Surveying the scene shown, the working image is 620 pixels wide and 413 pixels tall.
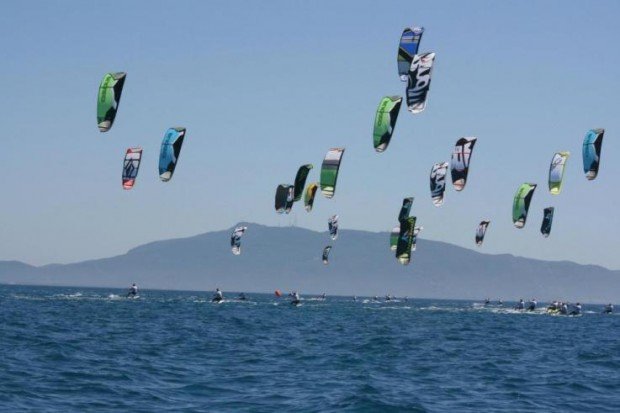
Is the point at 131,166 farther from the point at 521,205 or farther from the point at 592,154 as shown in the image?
the point at 521,205

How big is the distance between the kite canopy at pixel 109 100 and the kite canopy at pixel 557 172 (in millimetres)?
25744

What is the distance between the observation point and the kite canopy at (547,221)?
201 ft

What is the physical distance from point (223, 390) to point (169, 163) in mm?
23378

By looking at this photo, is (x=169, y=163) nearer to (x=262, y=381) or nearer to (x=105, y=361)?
(x=105, y=361)

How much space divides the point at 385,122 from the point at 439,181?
680 cm

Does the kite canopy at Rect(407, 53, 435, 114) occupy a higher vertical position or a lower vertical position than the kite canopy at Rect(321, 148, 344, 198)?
higher

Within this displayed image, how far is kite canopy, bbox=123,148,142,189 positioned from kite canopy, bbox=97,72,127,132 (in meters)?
4.76

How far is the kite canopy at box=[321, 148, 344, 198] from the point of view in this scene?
51906 millimetres

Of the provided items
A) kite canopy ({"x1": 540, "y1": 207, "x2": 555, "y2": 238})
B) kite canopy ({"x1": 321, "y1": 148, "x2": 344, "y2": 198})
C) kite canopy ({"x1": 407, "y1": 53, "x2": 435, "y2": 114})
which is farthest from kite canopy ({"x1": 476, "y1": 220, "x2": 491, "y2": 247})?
kite canopy ({"x1": 407, "y1": 53, "x2": 435, "y2": 114})

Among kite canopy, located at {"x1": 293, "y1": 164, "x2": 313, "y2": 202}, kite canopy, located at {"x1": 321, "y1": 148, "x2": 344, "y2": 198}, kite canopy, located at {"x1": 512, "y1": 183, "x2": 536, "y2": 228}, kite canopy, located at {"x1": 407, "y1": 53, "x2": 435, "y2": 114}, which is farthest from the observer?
kite canopy, located at {"x1": 293, "y1": 164, "x2": 313, "y2": 202}

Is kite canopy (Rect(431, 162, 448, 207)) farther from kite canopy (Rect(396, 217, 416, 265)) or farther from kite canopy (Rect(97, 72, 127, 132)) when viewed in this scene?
kite canopy (Rect(97, 72, 127, 132))

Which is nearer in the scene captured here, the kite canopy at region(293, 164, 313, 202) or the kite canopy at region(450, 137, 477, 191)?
the kite canopy at region(450, 137, 477, 191)

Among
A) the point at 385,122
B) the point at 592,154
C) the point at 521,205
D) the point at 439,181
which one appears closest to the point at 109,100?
the point at 385,122

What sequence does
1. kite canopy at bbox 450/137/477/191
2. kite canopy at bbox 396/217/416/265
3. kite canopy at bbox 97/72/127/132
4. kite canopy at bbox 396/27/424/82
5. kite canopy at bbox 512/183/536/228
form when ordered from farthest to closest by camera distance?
kite canopy at bbox 512/183/536/228, kite canopy at bbox 396/217/416/265, kite canopy at bbox 450/137/477/191, kite canopy at bbox 396/27/424/82, kite canopy at bbox 97/72/127/132
